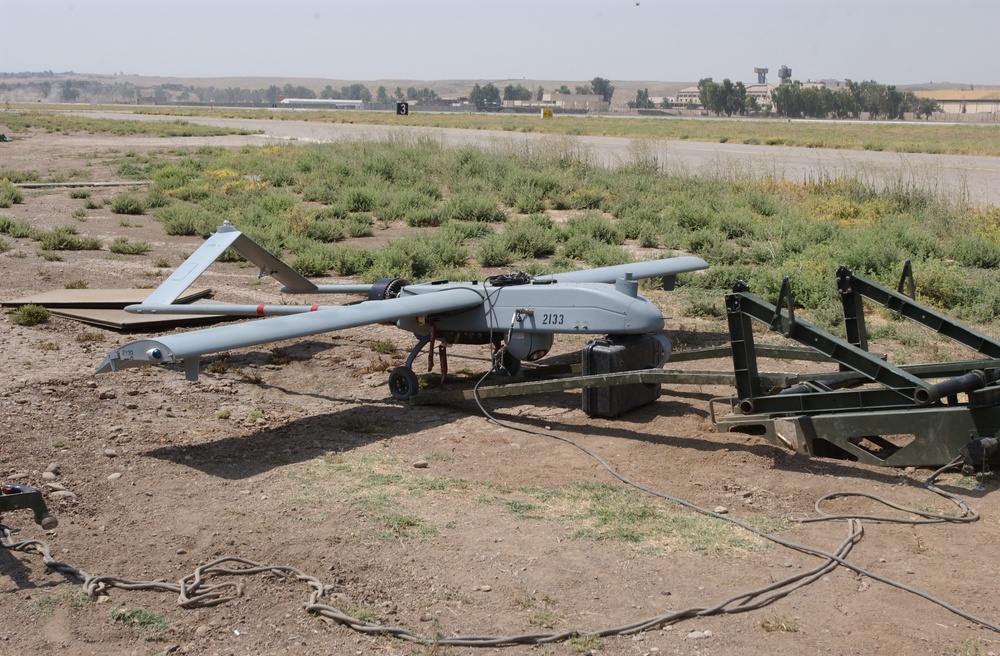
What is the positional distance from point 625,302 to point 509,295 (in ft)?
3.89

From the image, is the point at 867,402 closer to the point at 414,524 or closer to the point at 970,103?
the point at 414,524

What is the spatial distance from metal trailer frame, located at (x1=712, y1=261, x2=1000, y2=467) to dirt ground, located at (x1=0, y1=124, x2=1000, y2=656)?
0.84 ft

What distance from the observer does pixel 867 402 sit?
21.3 feet

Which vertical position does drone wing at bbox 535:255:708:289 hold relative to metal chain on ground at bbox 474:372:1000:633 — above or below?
above

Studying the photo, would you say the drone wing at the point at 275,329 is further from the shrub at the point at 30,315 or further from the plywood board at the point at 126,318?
the shrub at the point at 30,315

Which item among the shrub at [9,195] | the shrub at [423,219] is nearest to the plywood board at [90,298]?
the shrub at [423,219]

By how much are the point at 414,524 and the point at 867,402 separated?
3209 mm

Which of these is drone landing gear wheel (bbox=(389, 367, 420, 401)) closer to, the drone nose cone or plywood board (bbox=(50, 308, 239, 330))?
the drone nose cone

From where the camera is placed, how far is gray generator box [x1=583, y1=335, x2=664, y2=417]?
808 centimetres

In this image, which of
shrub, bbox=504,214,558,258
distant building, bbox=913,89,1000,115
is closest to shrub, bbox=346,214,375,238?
shrub, bbox=504,214,558,258

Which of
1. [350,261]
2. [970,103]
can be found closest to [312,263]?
[350,261]

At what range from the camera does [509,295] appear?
29.1ft

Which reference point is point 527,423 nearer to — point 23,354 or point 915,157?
point 23,354

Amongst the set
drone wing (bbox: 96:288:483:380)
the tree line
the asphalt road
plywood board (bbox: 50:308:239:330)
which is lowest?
plywood board (bbox: 50:308:239:330)
